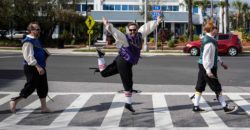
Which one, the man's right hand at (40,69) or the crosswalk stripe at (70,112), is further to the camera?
the man's right hand at (40,69)

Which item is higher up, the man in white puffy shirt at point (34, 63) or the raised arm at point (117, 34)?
the raised arm at point (117, 34)

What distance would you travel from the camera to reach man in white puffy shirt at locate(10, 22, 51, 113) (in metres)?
8.49

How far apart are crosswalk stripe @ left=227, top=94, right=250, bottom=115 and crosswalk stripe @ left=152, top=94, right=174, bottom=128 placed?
4.99 ft

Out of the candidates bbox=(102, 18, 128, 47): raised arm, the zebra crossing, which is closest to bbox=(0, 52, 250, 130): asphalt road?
the zebra crossing

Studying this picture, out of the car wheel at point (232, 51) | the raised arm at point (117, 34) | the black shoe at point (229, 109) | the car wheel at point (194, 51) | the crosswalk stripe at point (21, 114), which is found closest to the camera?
the crosswalk stripe at point (21, 114)

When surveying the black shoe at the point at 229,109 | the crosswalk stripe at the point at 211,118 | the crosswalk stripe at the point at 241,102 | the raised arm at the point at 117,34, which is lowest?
the crosswalk stripe at the point at 211,118

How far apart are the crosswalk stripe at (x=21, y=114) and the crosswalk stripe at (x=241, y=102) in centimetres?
411

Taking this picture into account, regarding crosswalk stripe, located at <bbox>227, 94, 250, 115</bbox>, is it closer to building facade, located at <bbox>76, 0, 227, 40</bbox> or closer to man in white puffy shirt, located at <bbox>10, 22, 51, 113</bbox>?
man in white puffy shirt, located at <bbox>10, 22, 51, 113</bbox>

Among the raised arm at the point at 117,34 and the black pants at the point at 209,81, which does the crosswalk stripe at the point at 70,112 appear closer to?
the raised arm at the point at 117,34

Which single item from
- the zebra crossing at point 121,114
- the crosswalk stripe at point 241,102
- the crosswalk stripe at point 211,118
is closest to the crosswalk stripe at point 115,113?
the zebra crossing at point 121,114

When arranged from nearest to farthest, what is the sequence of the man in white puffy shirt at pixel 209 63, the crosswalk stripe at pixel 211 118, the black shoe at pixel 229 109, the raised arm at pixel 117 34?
the crosswalk stripe at pixel 211 118 → the raised arm at pixel 117 34 → the man in white puffy shirt at pixel 209 63 → the black shoe at pixel 229 109

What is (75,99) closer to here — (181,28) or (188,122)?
(188,122)

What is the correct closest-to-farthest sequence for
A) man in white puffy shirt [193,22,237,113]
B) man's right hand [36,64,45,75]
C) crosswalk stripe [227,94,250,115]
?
1. man's right hand [36,64,45,75]
2. man in white puffy shirt [193,22,237,113]
3. crosswalk stripe [227,94,250,115]

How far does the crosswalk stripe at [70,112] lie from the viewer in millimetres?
8102
